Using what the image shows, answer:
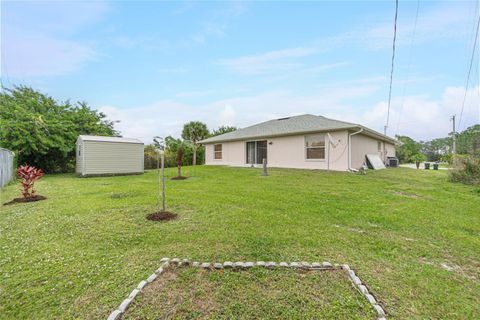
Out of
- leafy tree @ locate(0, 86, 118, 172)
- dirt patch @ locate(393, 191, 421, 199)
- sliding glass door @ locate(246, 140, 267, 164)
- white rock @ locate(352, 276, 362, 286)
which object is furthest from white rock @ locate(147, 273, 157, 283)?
leafy tree @ locate(0, 86, 118, 172)

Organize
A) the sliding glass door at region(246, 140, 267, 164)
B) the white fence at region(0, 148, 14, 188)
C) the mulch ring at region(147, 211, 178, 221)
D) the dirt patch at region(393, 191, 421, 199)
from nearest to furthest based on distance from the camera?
the mulch ring at region(147, 211, 178, 221), the dirt patch at region(393, 191, 421, 199), the white fence at region(0, 148, 14, 188), the sliding glass door at region(246, 140, 267, 164)

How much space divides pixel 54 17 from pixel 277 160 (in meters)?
11.5

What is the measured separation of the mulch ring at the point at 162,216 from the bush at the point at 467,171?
10.9m

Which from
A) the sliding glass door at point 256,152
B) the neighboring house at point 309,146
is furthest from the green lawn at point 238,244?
the sliding glass door at point 256,152

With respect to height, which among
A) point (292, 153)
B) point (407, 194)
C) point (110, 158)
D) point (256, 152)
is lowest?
point (407, 194)

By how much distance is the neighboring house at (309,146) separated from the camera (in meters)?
10.9

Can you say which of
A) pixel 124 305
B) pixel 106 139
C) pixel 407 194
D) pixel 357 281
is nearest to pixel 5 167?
pixel 106 139

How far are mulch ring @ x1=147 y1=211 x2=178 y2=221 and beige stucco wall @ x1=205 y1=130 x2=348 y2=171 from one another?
361 inches

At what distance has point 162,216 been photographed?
423 centimetres

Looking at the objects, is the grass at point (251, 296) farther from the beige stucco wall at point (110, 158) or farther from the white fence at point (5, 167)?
the beige stucco wall at point (110, 158)

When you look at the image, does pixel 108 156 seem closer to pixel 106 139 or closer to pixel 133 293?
pixel 106 139

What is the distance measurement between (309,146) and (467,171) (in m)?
6.33

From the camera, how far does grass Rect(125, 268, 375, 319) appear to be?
1.80 meters

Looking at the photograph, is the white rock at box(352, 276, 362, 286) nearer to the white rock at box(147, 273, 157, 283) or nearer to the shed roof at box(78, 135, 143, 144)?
the white rock at box(147, 273, 157, 283)
